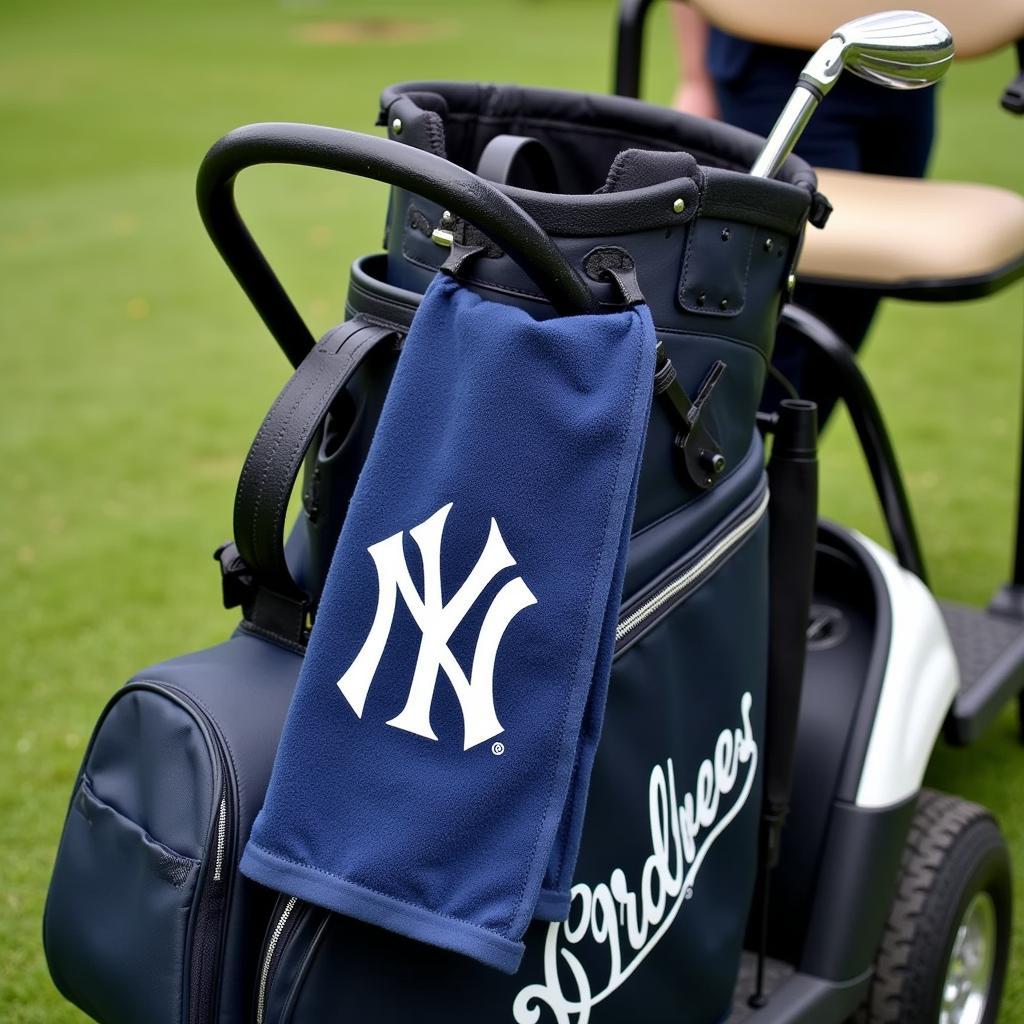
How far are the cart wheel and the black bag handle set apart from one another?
0.77 m

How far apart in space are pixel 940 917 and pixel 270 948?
2.49 feet

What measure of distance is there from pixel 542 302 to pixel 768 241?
0.21 metres

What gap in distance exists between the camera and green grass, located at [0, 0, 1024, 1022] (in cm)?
215

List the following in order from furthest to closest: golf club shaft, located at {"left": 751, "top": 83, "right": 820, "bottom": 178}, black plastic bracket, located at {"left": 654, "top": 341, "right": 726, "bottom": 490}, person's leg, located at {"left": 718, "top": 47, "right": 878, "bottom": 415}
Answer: person's leg, located at {"left": 718, "top": 47, "right": 878, "bottom": 415} → golf club shaft, located at {"left": 751, "top": 83, "right": 820, "bottom": 178} → black plastic bracket, located at {"left": 654, "top": 341, "right": 726, "bottom": 490}

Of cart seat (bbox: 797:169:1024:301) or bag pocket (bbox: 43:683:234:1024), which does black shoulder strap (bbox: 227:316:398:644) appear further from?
cart seat (bbox: 797:169:1024:301)

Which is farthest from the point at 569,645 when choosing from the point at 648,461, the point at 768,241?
the point at 768,241

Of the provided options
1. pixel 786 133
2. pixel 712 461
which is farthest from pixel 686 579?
pixel 786 133

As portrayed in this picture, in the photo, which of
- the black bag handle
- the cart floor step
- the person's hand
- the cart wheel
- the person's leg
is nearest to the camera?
the black bag handle

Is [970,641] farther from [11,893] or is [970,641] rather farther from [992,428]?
[992,428]

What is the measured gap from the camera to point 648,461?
1014 millimetres

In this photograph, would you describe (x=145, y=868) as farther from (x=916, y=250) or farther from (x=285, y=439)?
(x=916, y=250)

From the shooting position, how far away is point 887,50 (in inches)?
45.5

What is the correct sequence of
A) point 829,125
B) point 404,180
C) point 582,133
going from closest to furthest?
point 404,180 < point 582,133 < point 829,125

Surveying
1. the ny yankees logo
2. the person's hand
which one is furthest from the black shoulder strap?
the person's hand
